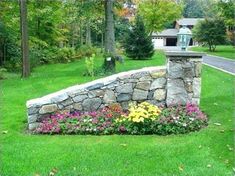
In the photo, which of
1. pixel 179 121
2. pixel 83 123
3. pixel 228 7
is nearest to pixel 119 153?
pixel 83 123

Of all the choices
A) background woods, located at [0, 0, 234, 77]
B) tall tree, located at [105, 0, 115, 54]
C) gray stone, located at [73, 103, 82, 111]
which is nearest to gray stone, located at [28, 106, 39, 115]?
gray stone, located at [73, 103, 82, 111]

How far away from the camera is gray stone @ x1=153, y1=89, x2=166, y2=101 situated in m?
8.41

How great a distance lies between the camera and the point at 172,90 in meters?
8.32

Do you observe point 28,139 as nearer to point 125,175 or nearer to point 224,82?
point 125,175

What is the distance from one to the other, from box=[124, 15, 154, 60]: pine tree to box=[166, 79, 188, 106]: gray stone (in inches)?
755

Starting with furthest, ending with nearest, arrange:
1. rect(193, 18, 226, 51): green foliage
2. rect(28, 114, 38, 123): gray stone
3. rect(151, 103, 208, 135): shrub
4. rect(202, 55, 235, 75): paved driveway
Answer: rect(193, 18, 226, 51): green foliage, rect(202, 55, 235, 75): paved driveway, rect(28, 114, 38, 123): gray stone, rect(151, 103, 208, 135): shrub

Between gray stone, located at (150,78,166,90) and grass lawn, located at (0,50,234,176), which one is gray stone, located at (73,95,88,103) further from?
gray stone, located at (150,78,166,90)

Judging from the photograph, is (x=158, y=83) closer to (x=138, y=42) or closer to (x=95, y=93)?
(x=95, y=93)

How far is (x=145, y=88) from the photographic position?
27.5ft

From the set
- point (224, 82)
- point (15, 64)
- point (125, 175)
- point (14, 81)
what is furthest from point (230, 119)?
point (15, 64)

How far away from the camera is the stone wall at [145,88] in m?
8.15

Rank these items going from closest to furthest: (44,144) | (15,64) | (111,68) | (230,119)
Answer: (44,144) → (230,119) → (111,68) → (15,64)

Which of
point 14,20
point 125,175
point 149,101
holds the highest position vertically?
point 14,20

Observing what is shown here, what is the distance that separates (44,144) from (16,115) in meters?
2.53
